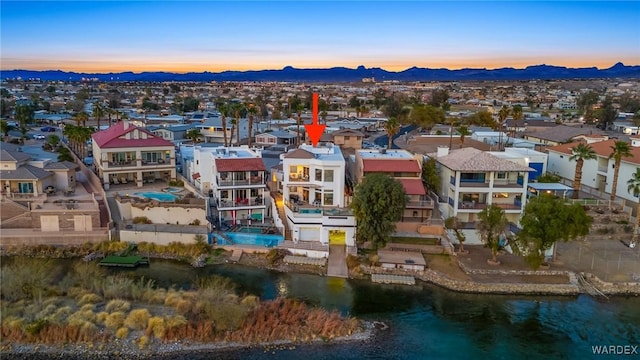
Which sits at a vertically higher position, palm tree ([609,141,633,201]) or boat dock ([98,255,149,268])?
palm tree ([609,141,633,201])

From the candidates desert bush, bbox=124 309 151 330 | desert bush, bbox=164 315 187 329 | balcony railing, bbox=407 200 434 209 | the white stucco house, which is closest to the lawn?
balcony railing, bbox=407 200 434 209

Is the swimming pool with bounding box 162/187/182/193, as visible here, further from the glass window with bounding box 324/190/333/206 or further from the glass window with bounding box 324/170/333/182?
the glass window with bounding box 324/170/333/182

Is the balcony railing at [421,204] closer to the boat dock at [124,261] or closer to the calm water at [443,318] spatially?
the calm water at [443,318]

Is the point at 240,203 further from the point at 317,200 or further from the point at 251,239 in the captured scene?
the point at 317,200

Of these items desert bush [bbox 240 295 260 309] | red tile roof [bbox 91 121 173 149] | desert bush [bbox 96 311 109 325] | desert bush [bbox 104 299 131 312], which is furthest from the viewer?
red tile roof [bbox 91 121 173 149]

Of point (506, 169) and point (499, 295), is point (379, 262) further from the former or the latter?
point (506, 169)

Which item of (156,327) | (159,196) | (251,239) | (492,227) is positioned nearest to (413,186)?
(492,227)

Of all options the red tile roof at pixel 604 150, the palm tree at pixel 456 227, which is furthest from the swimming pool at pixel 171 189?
the red tile roof at pixel 604 150

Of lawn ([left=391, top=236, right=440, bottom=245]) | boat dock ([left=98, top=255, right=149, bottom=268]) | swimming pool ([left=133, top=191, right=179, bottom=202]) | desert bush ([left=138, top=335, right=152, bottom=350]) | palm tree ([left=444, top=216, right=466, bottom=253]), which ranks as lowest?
desert bush ([left=138, top=335, right=152, bottom=350])
